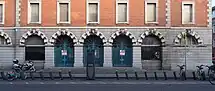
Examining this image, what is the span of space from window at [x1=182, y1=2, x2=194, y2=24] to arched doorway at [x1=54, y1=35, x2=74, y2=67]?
12334mm

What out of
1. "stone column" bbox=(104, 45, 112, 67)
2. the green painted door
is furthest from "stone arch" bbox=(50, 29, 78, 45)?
the green painted door

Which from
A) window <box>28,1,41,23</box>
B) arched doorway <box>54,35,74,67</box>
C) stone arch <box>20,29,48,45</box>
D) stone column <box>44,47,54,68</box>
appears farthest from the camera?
arched doorway <box>54,35,74,67</box>

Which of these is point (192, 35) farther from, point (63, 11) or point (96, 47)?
point (63, 11)

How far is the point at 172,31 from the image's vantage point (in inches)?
1796

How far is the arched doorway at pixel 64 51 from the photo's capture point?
45.5 m

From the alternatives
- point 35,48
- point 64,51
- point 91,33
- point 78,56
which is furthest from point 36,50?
point 91,33

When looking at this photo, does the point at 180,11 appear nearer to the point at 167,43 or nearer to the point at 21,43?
the point at 167,43

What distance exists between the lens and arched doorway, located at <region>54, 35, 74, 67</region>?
4550cm

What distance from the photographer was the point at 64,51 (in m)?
45.4

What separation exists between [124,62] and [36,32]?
32.2ft

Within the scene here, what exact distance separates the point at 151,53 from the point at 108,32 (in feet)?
17.0

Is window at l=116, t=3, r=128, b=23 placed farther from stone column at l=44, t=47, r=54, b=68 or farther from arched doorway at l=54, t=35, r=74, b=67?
stone column at l=44, t=47, r=54, b=68

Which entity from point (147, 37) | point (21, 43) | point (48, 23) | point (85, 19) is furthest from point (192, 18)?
point (21, 43)

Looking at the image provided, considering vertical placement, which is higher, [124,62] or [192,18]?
[192,18]
